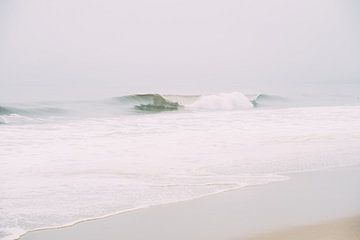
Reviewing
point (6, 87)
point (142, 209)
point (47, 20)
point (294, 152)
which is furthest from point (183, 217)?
point (6, 87)

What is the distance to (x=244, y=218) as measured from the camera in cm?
244

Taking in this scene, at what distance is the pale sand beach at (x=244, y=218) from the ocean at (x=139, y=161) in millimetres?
125

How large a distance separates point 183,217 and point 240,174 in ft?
3.25

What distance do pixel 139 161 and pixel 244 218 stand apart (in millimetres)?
1482

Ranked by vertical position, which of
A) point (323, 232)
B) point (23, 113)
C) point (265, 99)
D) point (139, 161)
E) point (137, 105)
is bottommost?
point (323, 232)

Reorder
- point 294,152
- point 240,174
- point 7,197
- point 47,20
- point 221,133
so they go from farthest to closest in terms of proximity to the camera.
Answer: point 47,20 < point 221,133 < point 294,152 < point 240,174 < point 7,197

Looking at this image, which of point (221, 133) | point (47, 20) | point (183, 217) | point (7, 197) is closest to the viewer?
point (183, 217)

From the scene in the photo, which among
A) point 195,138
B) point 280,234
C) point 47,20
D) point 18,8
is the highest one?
point 47,20

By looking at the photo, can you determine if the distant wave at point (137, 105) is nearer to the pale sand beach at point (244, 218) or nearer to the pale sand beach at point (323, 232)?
the pale sand beach at point (244, 218)

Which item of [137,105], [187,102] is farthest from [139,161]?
[187,102]

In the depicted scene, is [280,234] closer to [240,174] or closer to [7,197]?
[240,174]

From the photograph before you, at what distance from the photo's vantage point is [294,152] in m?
4.23

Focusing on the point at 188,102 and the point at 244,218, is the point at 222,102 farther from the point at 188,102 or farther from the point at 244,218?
the point at 244,218

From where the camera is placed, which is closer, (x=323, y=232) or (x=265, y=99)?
(x=323, y=232)
